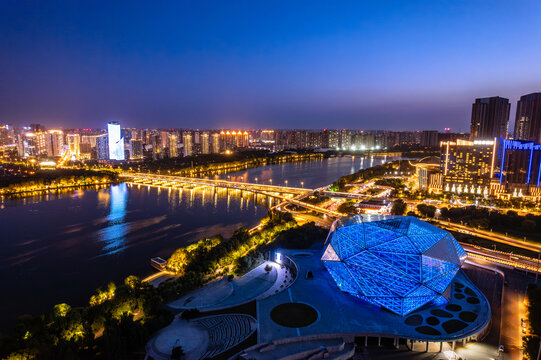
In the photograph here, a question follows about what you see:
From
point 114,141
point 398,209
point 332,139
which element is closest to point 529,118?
point 398,209

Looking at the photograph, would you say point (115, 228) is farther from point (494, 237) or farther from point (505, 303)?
point (494, 237)

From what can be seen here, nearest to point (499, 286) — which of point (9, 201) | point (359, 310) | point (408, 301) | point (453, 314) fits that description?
point (453, 314)

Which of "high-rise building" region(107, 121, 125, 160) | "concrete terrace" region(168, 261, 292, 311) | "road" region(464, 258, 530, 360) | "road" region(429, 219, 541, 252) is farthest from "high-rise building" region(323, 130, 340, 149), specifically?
"concrete terrace" region(168, 261, 292, 311)

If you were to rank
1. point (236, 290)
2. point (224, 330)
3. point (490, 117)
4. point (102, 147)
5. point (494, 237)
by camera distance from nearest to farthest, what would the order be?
1. point (224, 330)
2. point (236, 290)
3. point (494, 237)
4. point (490, 117)
5. point (102, 147)

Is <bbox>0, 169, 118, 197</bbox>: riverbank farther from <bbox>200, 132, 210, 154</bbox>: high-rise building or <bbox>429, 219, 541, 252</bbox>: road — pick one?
<bbox>429, 219, 541, 252</bbox>: road

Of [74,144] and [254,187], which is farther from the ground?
[74,144]

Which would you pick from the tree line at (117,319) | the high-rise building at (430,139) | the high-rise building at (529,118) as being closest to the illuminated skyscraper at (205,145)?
the high-rise building at (529,118)

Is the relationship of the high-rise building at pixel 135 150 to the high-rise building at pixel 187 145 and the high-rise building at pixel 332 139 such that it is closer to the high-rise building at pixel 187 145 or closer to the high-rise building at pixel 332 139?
the high-rise building at pixel 187 145
